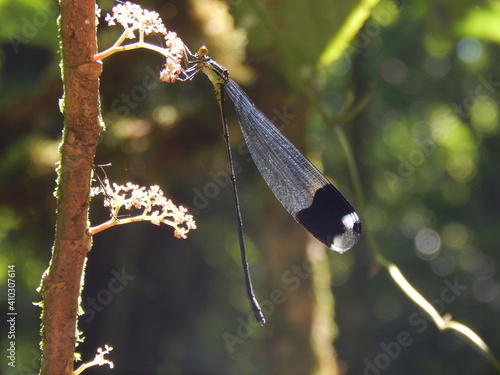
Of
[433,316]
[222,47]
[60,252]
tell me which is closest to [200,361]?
[222,47]

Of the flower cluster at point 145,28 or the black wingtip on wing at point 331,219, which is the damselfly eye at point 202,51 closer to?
the flower cluster at point 145,28

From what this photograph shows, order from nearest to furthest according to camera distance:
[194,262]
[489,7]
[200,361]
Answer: [489,7]
[194,262]
[200,361]

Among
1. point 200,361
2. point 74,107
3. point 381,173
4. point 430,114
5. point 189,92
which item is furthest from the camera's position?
point 381,173

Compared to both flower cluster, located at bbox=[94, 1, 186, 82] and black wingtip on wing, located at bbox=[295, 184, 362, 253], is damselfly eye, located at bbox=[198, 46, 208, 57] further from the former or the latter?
black wingtip on wing, located at bbox=[295, 184, 362, 253]

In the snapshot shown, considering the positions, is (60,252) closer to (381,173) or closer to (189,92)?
(189,92)

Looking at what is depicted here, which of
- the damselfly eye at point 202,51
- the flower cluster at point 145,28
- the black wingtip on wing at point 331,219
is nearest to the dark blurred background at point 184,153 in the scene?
the black wingtip on wing at point 331,219

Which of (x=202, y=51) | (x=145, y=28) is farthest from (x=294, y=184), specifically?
(x=145, y=28)

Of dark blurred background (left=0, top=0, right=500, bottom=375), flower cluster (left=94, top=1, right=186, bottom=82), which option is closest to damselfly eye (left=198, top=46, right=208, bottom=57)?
flower cluster (left=94, top=1, right=186, bottom=82)
